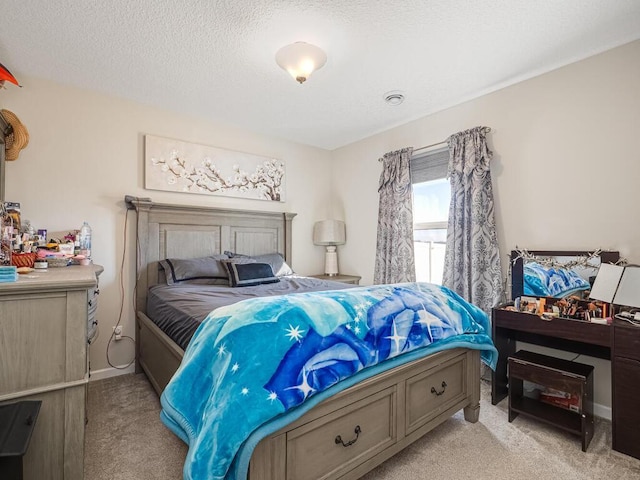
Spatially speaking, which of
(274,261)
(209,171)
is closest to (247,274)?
(274,261)

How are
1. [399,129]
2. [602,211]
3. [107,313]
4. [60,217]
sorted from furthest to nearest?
[399,129]
[107,313]
[60,217]
[602,211]

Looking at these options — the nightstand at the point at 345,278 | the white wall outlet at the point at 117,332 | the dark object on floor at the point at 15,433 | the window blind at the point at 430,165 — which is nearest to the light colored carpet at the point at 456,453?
the dark object on floor at the point at 15,433

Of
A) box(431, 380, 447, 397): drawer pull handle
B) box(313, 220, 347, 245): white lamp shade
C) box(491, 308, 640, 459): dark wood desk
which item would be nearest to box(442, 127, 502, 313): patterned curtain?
box(491, 308, 640, 459): dark wood desk

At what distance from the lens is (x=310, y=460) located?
50.2 inches

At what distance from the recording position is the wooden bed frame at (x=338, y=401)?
1241 mm

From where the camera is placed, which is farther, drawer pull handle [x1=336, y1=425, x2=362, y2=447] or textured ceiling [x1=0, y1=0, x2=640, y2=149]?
textured ceiling [x1=0, y1=0, x2=640, y2=149]

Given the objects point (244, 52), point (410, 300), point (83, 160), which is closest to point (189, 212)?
point (83, 160)

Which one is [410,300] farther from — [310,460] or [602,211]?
[602,211]

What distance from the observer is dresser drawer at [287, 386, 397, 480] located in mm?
1244

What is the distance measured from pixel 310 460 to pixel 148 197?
2722 millimetres

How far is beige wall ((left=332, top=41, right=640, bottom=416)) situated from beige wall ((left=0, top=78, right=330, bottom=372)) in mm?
2802

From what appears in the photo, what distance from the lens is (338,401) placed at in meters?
1.35

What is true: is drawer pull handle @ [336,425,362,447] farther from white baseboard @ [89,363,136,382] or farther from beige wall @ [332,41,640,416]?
white baseboard @ [89,363,136,382]

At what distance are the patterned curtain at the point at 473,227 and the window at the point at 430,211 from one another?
26cm
